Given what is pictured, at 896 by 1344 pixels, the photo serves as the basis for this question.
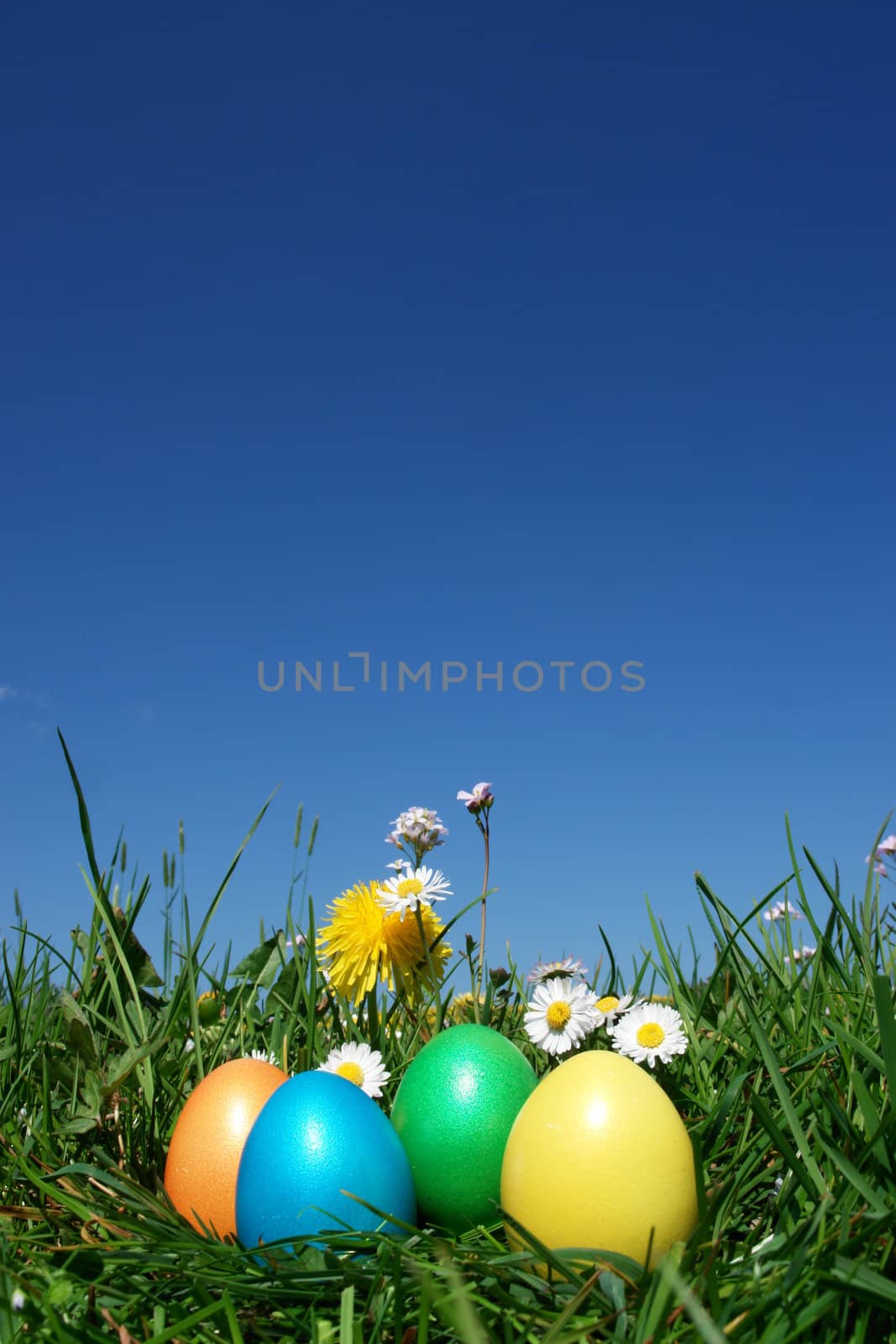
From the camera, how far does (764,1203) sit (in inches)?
80.4

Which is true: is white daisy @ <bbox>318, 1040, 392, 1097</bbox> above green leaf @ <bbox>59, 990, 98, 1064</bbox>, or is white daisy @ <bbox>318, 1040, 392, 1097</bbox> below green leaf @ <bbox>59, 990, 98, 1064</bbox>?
below

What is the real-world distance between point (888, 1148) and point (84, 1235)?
139 centimetres

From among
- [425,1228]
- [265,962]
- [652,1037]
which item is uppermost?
[265,962]

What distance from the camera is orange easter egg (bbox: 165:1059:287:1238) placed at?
2.02 metres

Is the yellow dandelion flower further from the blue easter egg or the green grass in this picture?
the blue easter egg

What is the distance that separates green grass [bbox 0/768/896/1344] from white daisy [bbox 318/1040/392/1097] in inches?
5.8

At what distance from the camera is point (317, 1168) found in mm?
1885

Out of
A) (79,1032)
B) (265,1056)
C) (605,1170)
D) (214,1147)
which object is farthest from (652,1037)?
(79,1032)

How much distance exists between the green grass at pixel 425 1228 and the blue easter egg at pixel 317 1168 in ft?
0.29

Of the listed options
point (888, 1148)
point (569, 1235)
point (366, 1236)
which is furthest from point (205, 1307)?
point (888, 1148)

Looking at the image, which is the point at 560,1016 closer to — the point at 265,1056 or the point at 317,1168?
the point at 317,1168

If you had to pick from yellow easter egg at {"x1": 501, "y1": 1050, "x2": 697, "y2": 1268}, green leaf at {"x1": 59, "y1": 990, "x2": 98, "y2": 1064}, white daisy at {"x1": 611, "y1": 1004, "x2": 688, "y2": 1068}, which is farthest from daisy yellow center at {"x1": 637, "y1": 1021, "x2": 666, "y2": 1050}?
green leaf at {"x1": 59, "y1": 990, "x2": 98, "y2": 1064}

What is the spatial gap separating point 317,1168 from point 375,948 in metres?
1.04

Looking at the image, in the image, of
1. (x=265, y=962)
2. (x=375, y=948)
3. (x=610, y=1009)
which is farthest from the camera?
(x=265, y=962)
